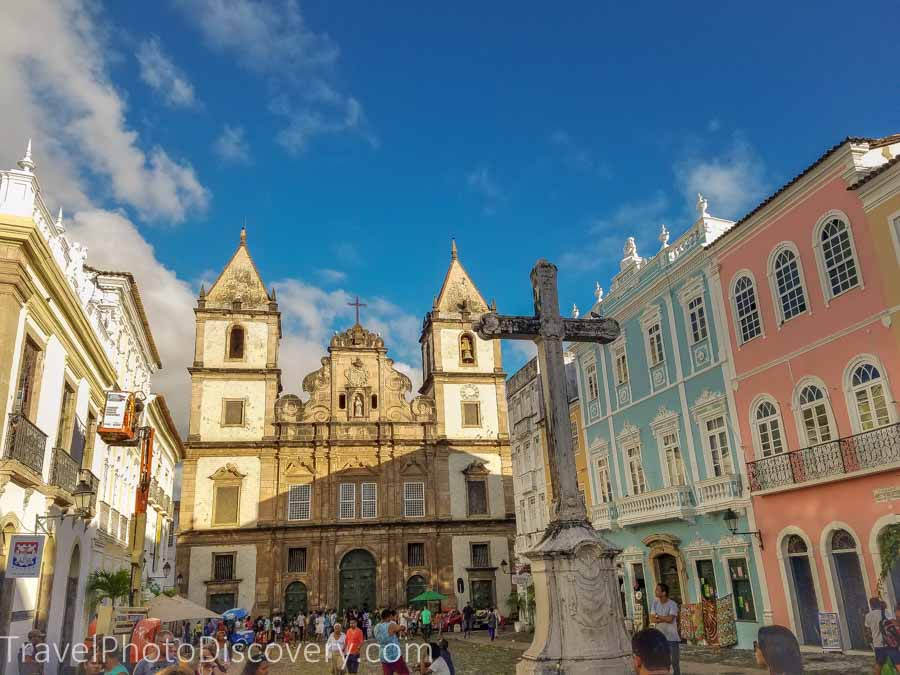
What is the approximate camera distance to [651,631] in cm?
472

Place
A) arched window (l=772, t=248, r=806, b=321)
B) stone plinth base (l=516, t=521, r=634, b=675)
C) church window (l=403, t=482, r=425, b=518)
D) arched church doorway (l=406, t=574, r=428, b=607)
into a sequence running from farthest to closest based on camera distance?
church window (l=403, t=482, r=425, b=518) < arched church doorway (l=406, t=574, r=428, b=607) < arched window (l=772, t=248, r=806, b=321) < stone plinth base (l=516, t=521, r=634, b=675)

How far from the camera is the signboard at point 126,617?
18.0 m

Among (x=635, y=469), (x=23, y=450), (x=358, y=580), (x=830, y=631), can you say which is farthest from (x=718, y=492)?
(x=358, y=580)

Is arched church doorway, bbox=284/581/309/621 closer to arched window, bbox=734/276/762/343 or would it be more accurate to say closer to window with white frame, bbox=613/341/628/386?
window with white frame, bbox=613/341/628/386

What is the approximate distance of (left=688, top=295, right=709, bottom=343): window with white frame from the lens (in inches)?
819

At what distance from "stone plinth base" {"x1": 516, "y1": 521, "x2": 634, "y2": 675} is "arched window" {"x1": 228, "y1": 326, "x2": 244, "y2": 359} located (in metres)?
34.3

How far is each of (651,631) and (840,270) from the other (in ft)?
46.9

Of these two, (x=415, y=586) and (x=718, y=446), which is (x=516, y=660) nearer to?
(x=718, y=446)

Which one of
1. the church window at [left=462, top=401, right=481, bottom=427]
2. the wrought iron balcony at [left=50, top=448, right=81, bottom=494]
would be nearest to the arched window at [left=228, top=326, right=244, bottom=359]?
the church window at [left=462, top=401, right=481, bottom=427]

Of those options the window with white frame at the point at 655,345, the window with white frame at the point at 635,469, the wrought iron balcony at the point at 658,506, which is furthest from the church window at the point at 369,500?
the window with white frame at the point at 655,345

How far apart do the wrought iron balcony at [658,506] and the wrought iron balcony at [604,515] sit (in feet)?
1.50

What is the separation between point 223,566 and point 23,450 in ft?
84.7

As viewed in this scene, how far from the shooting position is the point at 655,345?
22.9 meters

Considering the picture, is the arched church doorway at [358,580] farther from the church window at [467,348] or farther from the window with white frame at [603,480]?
the window with white frame at [603,480]
